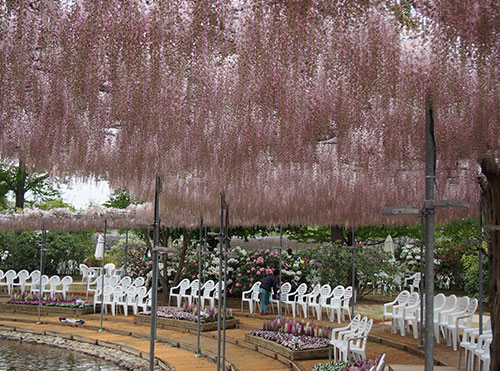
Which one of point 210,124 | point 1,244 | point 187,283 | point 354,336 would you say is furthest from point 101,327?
point 1,244

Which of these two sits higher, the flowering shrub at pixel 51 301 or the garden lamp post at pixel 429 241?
the garden lamp post at pixel 429 241

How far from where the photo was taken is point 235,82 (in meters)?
4.44

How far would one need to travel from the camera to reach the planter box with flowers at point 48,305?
1373 cm

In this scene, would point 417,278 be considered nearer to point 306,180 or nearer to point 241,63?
point 306,180

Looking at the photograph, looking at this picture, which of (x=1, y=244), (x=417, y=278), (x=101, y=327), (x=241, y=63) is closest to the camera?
(x=241, y=63)

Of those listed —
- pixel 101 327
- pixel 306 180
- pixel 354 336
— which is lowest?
pixel 101 327

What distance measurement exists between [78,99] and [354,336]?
4.54 metres

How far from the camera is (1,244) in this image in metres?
21.5

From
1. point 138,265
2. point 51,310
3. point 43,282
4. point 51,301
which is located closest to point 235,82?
point 51,310

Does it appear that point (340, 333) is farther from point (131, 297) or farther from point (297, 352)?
point (131, 297)

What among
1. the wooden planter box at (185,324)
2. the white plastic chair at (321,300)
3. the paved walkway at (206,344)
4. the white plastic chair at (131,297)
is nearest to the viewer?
the paved walkway at (206,344)

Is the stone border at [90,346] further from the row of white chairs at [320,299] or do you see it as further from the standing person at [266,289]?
the standing person at [266,289]

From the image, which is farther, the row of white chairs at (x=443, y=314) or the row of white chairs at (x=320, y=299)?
the row of white chairs at (x=320, y=299)

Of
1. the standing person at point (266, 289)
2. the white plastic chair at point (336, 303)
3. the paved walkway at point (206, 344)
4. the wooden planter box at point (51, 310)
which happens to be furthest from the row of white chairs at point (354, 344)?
the wooden planter box at point (51, 310)
